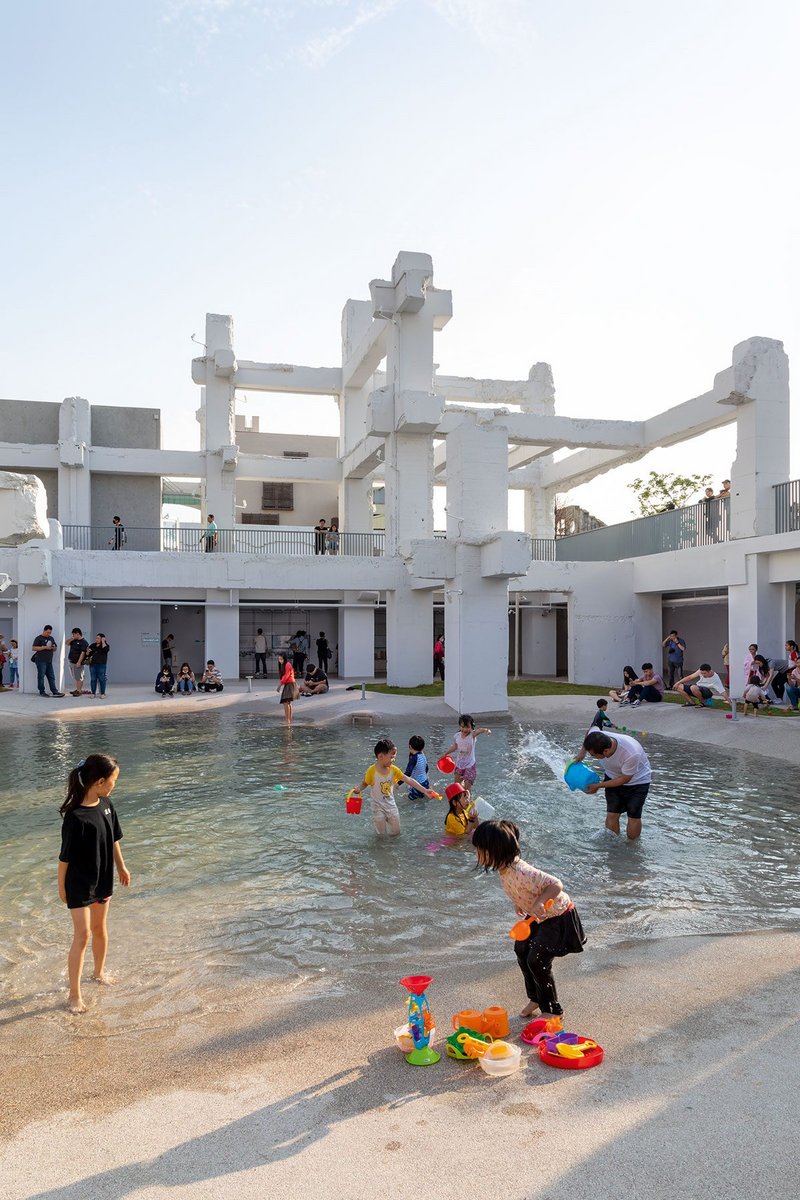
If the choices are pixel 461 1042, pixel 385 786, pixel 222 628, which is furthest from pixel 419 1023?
pixel 222 628

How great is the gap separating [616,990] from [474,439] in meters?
17.2

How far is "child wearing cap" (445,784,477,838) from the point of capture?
10555 mm

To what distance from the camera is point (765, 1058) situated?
485cm

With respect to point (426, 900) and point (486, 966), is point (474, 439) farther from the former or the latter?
point (486, 966)

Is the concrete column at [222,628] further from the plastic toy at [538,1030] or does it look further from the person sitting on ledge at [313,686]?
the plastic toy at [538,1030]

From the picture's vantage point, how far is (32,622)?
25.0m

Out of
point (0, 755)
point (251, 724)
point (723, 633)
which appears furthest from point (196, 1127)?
point (723, 633)

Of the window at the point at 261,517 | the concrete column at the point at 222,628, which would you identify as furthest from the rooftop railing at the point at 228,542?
the window at the point at 261,517

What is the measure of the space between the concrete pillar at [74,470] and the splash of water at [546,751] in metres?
20.9

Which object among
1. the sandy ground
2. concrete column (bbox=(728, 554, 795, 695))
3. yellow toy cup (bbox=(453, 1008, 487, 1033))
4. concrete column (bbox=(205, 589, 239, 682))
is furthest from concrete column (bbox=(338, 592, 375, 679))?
yellow toy cup (bbox=(453, 1008, 487, 1033))

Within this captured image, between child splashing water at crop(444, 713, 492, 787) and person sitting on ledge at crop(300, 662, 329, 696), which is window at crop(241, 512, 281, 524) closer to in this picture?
person sitting on ledge at crop(300, 662, 329, 696)

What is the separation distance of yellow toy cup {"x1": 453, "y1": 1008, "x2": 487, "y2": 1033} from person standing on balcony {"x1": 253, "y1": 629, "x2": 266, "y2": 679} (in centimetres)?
2774

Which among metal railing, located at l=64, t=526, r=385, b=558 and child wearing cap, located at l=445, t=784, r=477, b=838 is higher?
metal railing, located at l=64, t=526, r=385, b=558

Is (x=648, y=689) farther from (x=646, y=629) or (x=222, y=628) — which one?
(x=222, y=628)
